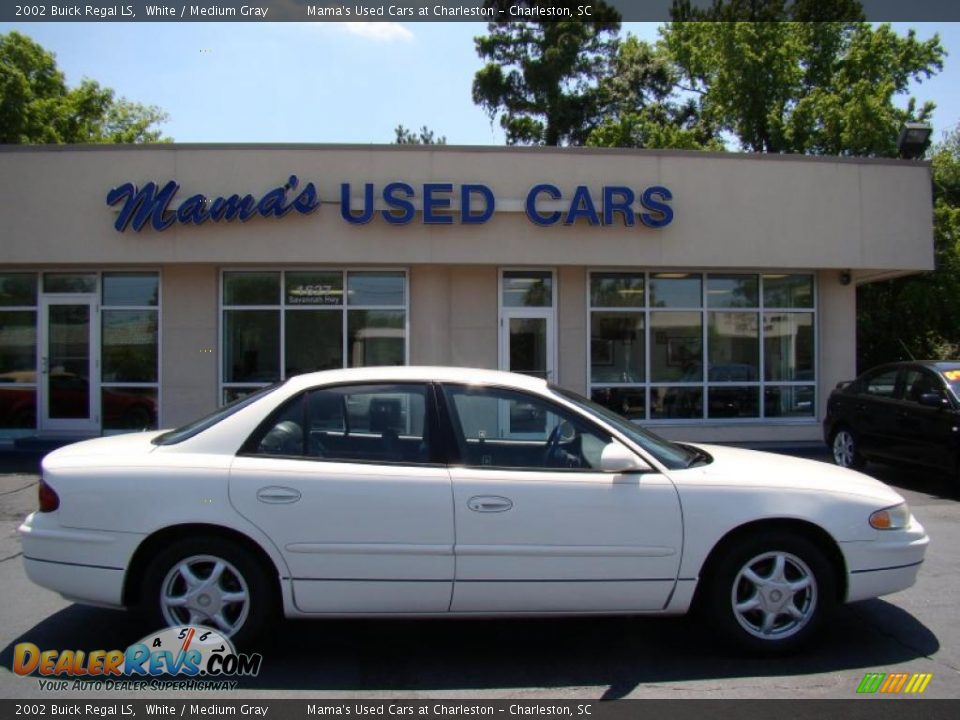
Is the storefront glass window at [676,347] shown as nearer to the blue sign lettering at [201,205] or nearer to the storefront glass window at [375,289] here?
the storefront glass window at [375,289]

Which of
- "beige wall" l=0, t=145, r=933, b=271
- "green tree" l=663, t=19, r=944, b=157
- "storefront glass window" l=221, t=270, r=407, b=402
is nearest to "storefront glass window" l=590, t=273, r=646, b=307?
"beige wall" l=0, t=145, r=933, b=271

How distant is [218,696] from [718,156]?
11689 millimetres

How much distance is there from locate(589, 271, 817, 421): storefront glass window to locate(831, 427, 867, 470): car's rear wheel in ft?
9.36

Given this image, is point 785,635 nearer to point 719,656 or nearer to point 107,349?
point 719,656

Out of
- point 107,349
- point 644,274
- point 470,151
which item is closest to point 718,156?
point 644,274

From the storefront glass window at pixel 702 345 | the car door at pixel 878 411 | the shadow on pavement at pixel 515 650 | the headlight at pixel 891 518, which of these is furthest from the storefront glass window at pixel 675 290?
the headlight at pixel 891 518

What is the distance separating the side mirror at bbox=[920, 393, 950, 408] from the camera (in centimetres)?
909

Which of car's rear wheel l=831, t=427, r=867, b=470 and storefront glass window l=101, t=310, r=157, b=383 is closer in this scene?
car's rear wheel l=831, t=427, r=867, b=470

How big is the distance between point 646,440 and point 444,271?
8704mm

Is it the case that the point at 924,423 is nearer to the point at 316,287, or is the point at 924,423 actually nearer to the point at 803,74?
the point at 316,287

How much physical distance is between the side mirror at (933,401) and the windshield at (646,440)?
5700 mm

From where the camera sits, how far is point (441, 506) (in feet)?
13.4

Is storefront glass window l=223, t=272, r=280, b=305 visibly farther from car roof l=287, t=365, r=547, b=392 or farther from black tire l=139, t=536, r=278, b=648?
black tire l=139, t=536, r=278, b=648

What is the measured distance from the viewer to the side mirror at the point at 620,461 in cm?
417
